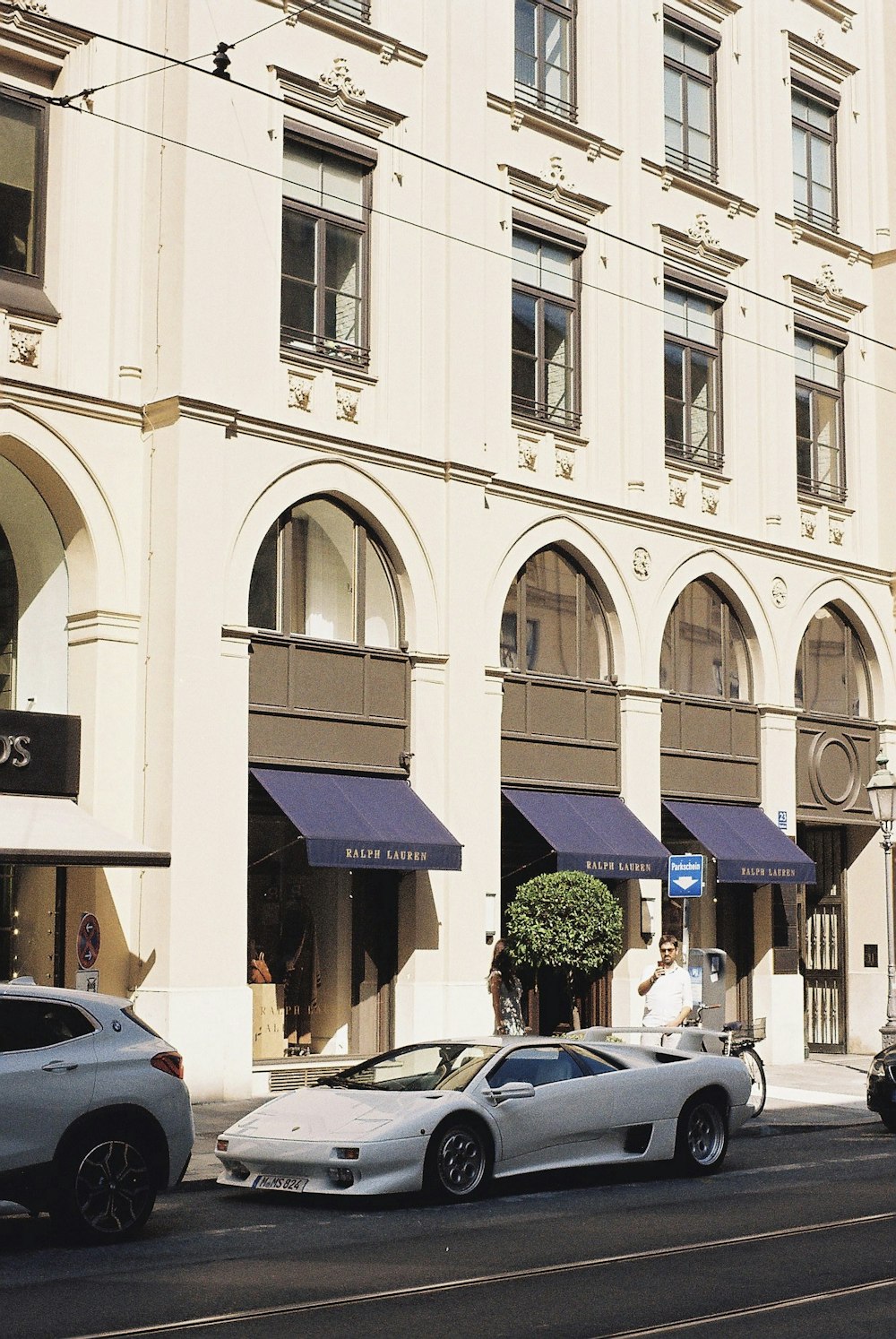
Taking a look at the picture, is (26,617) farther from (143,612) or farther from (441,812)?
(441,812)

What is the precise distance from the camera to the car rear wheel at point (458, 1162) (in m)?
12.7

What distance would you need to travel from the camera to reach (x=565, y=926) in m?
21.4

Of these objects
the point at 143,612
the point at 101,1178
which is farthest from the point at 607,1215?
the point at 143,612

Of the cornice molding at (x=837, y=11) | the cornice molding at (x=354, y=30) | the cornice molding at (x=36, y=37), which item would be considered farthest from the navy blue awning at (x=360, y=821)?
the cornice molding at (x=837, y=11)

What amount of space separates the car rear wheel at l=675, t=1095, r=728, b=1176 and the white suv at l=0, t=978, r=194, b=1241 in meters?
4.63

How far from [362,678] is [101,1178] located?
36.4 feet

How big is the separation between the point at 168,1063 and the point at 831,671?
19.9 m

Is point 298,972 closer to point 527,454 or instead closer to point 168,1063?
point 527,454

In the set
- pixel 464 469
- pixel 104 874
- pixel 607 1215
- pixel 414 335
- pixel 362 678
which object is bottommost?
pixel 607 1215

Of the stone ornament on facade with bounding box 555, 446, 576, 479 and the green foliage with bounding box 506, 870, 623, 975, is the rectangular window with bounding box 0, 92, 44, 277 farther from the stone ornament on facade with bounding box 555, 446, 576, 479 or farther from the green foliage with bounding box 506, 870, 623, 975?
the green foliage with bounding box 506, 870, 623, 975

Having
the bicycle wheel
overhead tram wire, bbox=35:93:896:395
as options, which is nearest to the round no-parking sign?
the bicycle wheel

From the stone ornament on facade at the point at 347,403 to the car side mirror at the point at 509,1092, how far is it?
417 inches

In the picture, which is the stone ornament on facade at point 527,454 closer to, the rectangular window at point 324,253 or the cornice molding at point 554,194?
the rectangular window at point 324,253

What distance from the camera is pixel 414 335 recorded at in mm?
22766
